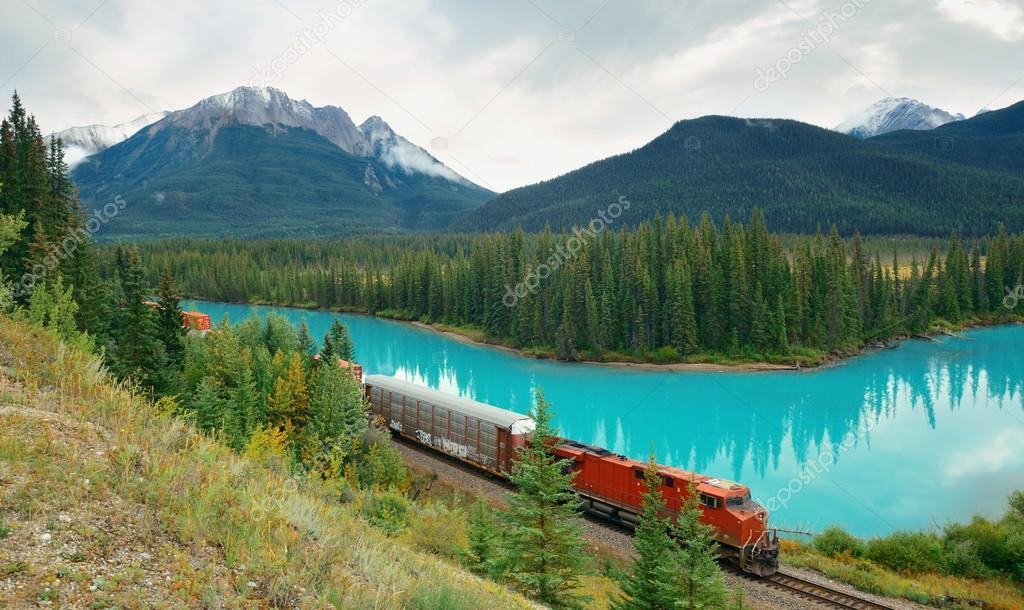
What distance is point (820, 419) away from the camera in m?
54.8

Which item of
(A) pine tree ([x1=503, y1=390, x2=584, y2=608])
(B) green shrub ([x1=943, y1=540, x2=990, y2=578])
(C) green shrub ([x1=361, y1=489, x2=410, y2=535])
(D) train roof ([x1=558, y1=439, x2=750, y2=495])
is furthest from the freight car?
(B) green shrub ([x1=943, y1=540, x2=990, y2=578])

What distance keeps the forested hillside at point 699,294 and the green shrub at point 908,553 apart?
52796 millimetres

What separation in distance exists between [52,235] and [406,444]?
93.2ft

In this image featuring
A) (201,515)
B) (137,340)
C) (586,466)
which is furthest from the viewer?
(137,340)

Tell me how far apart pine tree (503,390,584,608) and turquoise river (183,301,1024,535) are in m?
5.54

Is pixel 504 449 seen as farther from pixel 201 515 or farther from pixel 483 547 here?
pixel 201 515

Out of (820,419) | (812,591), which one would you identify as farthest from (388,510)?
(820,419)

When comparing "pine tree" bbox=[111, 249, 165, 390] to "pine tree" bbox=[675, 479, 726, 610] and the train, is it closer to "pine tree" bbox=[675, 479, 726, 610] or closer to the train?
the train

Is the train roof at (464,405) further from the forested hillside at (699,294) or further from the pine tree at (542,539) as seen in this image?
the forested hillside at (699,294)

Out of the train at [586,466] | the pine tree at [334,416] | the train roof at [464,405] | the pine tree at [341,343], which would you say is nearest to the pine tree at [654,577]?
the train at [586,466]

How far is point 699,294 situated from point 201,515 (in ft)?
262

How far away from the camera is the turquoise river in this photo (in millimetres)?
37812

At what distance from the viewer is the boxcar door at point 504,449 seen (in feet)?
106

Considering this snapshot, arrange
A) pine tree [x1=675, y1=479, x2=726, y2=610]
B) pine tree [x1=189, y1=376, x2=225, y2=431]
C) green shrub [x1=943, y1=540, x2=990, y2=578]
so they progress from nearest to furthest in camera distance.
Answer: pine tree [x1=675, y1=479, x2=726, y2=610] → green shrub [x1=943, y1=540, x2=990, y2=578] → pine tree [x1=189, y1=376, x2=225, y2=431]
